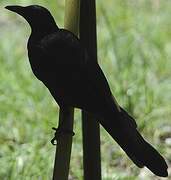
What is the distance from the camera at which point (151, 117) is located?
2.69m

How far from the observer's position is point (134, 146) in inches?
51.9

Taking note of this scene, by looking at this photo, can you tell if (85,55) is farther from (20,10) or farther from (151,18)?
(151,18)

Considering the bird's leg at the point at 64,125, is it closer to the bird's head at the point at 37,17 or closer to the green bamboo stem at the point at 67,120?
the green bamboo stem at the point at 67,120

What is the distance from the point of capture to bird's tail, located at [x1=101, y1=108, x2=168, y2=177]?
1293 mm

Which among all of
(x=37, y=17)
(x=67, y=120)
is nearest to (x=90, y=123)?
(x=67, y=120)

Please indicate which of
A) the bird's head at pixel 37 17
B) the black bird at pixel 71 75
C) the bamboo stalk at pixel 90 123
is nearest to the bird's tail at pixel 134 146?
the black bird at pixel 71 75

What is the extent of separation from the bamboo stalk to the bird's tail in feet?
0.33

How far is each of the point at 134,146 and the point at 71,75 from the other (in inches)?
7.3

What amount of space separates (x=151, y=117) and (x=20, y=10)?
4.65ft

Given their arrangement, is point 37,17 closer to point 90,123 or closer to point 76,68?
point 76,68

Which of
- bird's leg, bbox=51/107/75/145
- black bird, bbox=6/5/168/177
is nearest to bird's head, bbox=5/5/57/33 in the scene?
black bird, bbox=6/5/168/177

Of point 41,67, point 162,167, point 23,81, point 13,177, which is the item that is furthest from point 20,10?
point 23,81

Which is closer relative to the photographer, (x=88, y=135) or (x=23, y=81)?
(x=88, y=135)

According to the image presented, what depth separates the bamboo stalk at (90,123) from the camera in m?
1.40
